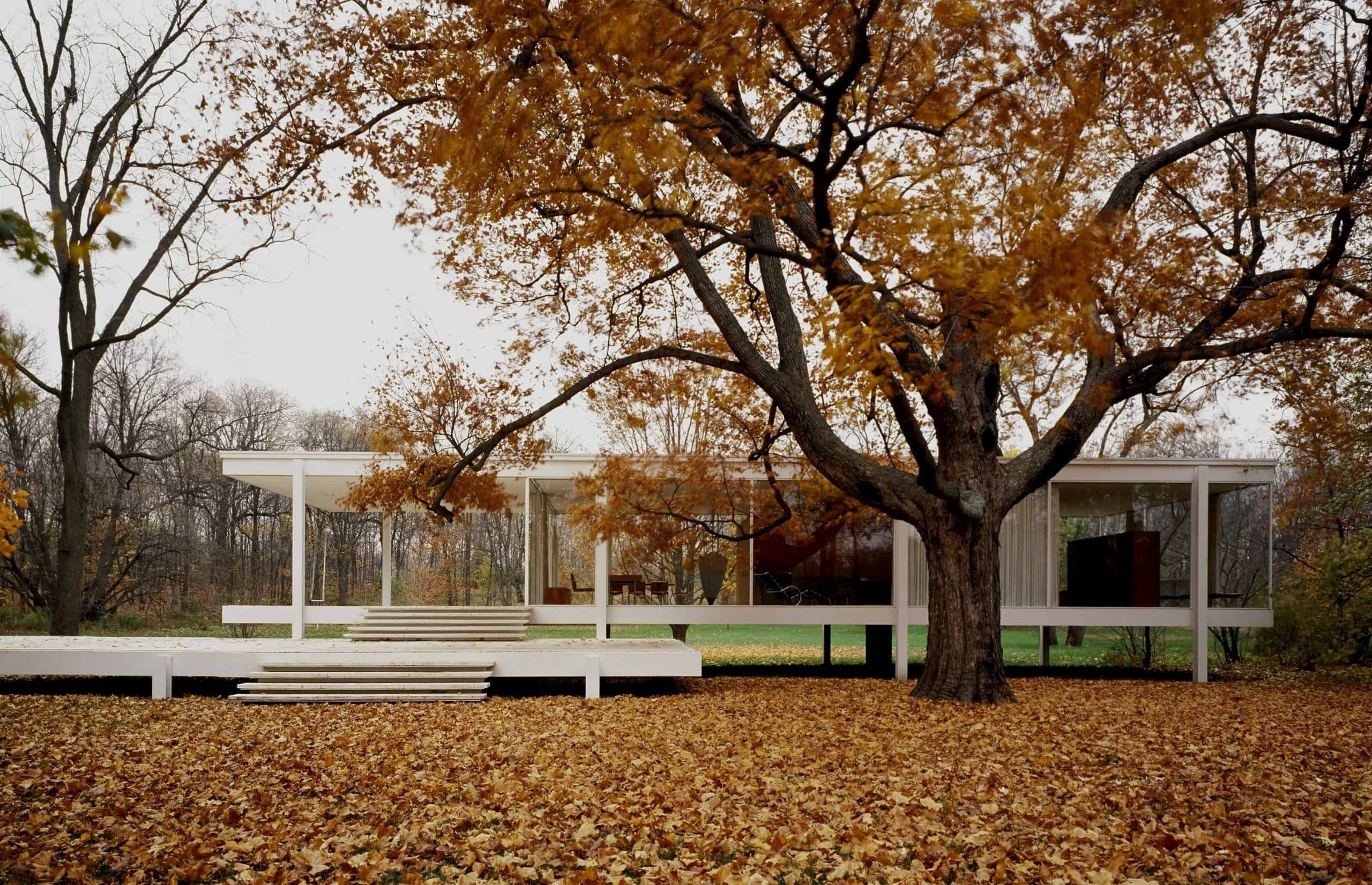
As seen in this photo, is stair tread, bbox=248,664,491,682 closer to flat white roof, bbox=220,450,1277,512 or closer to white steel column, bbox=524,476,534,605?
white steel column, bbox=524,476,534,605

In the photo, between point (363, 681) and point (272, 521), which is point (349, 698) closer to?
point (363, 681)

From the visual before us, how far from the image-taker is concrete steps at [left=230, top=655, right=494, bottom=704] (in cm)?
1085

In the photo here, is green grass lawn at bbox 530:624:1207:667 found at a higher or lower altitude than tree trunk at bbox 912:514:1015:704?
lower

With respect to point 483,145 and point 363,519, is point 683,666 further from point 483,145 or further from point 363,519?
point 363,519

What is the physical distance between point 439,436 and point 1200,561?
10.7 meters

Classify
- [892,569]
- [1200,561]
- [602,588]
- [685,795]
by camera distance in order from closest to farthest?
1. [685,795]
2. [602,588]
3. [892,569]
4. [1200,561]

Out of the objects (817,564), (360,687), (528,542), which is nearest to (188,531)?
(528,542)

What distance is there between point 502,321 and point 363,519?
13.3 meters

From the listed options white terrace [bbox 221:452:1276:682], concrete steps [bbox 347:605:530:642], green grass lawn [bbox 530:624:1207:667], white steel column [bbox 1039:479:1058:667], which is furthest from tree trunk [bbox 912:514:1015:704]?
green grass lawn [bbox 530:624:1207:667]

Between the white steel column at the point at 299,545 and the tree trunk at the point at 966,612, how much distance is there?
885cm

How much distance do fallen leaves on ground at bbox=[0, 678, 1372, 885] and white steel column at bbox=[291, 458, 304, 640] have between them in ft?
15.4

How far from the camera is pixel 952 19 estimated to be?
286 inches

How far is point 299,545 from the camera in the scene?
14.8 m

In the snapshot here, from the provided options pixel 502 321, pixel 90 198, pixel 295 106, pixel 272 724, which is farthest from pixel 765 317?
pixel 90 198
